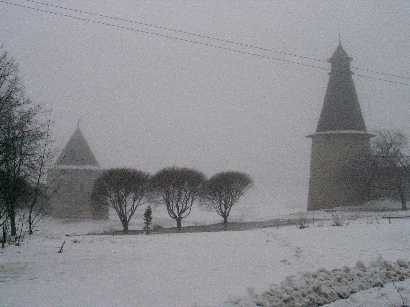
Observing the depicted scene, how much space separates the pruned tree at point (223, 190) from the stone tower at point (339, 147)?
9303mm

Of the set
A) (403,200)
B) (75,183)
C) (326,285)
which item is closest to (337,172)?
(403,200)

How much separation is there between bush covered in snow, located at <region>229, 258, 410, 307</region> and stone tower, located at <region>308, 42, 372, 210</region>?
2920 centimetres

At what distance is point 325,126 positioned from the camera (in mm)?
37344

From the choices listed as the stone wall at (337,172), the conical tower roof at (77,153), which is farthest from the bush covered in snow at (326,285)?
the conical tower roof at (77,153)

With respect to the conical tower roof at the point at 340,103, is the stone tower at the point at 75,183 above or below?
below

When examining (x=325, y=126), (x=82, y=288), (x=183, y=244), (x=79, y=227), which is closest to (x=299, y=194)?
(x=325, y=126)

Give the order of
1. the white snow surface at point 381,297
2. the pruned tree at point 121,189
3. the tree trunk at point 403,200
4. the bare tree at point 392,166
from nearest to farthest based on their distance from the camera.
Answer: the white snow surface at point 381,297 < the pruned tree at point 121,189 < the tree trunk at point 403,200 < the bare tree at point 392,166

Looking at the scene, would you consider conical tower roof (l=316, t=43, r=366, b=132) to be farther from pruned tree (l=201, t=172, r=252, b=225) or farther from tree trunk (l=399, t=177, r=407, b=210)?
pruned tree (l=201, t=172, r=252, b=225)

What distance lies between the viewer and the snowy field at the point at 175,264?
566cm

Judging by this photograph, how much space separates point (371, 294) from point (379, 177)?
103 feet

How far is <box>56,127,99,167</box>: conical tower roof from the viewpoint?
41.7 m

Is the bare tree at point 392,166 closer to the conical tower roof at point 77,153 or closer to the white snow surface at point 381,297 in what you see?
the white snow surface at point 381,297

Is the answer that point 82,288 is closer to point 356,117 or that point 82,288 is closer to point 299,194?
point 356,117

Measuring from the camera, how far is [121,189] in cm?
2811
